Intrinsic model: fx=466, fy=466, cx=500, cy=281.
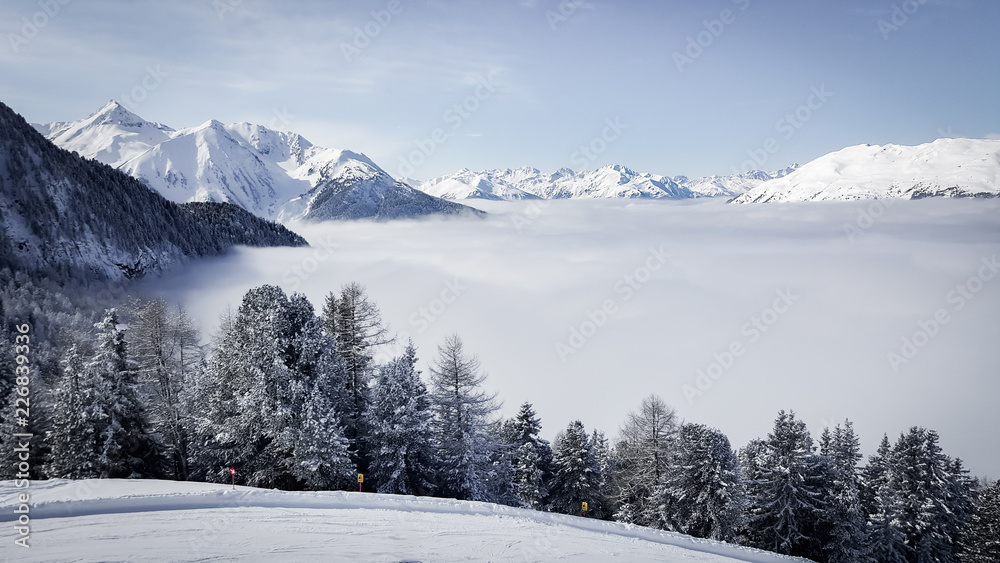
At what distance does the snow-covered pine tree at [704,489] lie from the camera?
22.1 meters

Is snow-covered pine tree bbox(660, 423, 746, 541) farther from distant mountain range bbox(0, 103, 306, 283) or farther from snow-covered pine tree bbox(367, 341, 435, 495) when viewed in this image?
distant mountain range bbox(0, 103, 306, 283)

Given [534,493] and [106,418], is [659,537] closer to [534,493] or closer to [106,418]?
[534,493]

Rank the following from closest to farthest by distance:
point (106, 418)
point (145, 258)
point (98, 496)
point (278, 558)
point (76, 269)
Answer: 1. point (278, 558)
2. point (98, 496)
3. point (106, 418)
4. point (76, 269)
5. point (145, 258)

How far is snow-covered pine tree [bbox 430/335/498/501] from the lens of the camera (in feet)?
74.8

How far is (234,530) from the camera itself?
1295 cm

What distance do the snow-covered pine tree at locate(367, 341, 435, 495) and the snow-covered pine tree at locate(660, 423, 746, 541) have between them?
12425 mm

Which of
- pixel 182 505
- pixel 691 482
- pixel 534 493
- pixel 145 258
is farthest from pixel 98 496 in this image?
pixel 145 258

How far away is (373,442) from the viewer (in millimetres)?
21844

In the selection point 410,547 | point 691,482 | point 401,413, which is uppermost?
point 401,413

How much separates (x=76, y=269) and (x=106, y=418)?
10774 cm

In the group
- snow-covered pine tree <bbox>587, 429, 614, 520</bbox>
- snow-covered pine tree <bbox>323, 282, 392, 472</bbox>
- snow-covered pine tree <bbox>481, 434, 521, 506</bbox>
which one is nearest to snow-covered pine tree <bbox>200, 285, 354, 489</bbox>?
snow-covered pine tree <bbox>323, 282, 392, 472</bbox>

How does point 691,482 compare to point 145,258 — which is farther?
point 145,258

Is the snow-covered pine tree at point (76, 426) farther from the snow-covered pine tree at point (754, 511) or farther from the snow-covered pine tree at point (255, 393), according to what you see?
the snow-covered pine tree at point (754, 511)

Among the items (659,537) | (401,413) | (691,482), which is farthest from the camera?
(691,482)
